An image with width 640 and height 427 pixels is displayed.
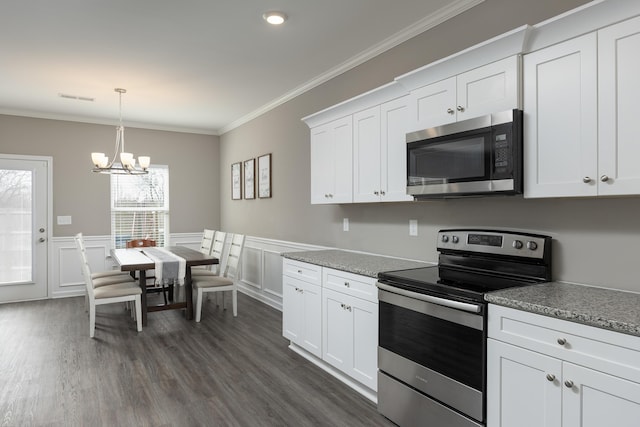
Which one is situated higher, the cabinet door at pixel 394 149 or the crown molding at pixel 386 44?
the crown molding at pixel 386 44

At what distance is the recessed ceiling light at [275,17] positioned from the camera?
2.88 m

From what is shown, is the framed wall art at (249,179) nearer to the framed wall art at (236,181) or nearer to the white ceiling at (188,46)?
the framed wall art at (236,181)

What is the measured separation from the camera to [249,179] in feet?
19.6

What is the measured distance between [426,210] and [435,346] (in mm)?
1137

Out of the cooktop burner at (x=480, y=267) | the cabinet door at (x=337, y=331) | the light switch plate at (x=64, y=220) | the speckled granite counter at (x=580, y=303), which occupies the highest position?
the light switch plate at (x=64, y=220)

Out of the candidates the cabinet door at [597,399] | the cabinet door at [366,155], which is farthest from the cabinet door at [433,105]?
the cabinet door at [597,399]

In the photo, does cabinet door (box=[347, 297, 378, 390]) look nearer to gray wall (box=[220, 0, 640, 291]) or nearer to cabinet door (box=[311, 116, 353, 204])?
gray wall (box=[220, 0, 640, 291])

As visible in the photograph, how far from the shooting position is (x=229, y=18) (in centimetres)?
296

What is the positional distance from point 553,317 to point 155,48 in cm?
351

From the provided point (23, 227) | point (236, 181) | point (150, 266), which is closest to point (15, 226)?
point (23, 227)

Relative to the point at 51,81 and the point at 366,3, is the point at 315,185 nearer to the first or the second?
the point at 366,3

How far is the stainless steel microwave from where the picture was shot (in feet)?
6.75

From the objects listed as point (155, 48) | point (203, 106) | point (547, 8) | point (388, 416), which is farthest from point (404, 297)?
point (203, 106)

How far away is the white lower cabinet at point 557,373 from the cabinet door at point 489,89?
41.5 inches
